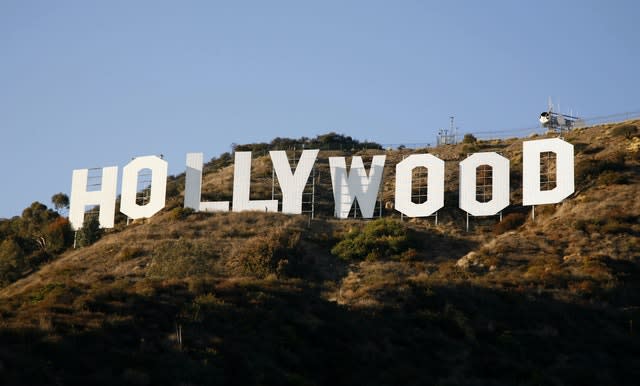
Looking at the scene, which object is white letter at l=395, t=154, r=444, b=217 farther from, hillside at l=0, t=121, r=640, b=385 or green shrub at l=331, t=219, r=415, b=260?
green shrub at l=331, t=219, r=415, b=260

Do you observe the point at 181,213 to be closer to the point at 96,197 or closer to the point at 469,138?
the point at 96,197

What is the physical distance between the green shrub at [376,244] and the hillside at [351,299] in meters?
0.12

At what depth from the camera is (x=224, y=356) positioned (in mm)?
31984

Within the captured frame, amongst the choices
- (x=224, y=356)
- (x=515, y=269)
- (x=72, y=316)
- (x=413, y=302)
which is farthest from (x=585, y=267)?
(x=72, y=316)

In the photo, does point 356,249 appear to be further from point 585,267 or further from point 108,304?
point 108,304

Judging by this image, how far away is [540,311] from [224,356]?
15.1 m

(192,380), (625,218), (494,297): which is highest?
(625,218)

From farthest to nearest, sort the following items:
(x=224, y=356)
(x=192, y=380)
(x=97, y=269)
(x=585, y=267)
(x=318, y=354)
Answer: (x=97, y=269)
(x=585, y=267)
(x=318, y=354)
(x=224, y=356)
(x=192, y=380)

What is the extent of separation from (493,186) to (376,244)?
8008 millimetres

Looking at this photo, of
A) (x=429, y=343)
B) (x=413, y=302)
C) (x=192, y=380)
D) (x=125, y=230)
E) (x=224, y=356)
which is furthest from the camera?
(x=125, y=230)

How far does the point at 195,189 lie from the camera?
202ft

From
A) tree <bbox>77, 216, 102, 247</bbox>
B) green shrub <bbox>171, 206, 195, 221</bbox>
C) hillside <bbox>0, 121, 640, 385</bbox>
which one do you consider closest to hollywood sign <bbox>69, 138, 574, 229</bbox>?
green shrub <bbox>171, 206, 195, 221</bbox>

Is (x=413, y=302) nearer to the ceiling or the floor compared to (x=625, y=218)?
nearer to the floor

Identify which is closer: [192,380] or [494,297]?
[192,380]
